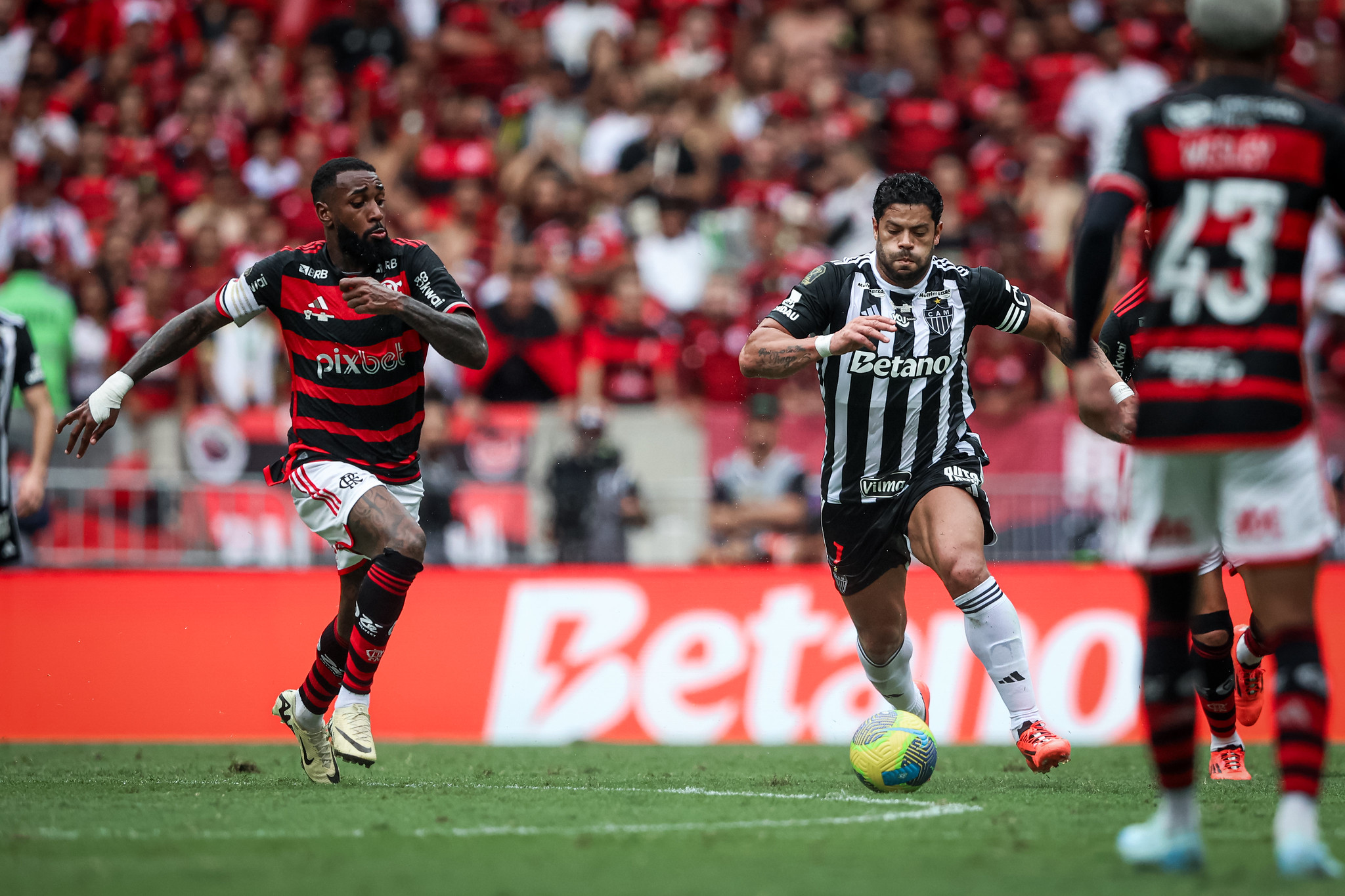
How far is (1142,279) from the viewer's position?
7781mm

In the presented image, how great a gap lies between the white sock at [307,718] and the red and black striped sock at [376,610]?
0.68 ft

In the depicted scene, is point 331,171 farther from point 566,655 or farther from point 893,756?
point 566,655

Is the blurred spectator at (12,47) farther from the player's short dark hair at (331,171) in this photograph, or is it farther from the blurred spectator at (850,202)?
the player's short dark hair at (331,171)

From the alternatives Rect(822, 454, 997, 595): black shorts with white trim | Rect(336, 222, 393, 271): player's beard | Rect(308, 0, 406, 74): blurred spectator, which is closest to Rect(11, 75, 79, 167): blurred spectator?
Rect(308, 0, 406, 74): blurred spectator

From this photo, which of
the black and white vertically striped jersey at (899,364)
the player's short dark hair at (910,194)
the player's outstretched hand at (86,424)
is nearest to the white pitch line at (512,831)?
the black and white vertically striped jersey at (899,364)

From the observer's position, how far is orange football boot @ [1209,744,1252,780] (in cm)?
761

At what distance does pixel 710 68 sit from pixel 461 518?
7.32 m

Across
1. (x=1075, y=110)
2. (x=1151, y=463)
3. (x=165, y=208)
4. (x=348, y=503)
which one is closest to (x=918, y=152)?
(x=1075, y=110)

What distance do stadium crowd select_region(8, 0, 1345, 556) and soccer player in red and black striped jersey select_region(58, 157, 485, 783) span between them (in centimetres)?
526

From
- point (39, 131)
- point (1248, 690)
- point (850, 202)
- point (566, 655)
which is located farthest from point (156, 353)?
point (39, 131)

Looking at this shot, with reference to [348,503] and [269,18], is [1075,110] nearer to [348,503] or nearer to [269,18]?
[269,18]

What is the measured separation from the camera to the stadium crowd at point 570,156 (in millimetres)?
14133

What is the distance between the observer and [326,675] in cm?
733

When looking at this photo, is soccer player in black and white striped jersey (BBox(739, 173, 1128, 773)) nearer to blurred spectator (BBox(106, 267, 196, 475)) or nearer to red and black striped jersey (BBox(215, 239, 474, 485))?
red and black striped jersey (BBox(215, 239, 474, 485))
